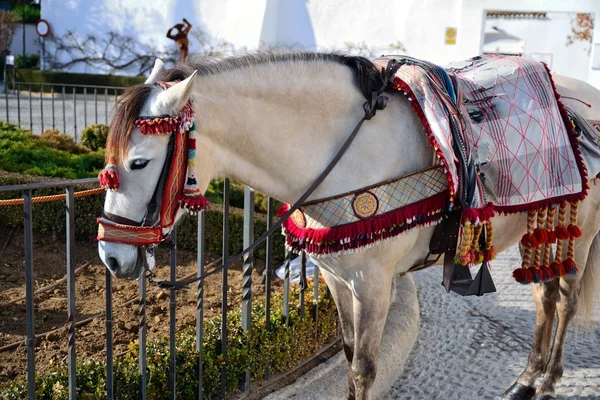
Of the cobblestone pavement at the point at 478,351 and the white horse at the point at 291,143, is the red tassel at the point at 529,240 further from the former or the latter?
the cobblestone pavement at the point at 478,351

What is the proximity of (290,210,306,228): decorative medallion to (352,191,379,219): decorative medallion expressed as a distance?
0.27 meters

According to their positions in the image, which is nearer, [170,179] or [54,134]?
[170,179]

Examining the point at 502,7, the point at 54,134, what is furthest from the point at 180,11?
the point at 54,134

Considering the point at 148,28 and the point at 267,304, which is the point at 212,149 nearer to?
the point at 267,304

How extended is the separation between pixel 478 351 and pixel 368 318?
1.98 m

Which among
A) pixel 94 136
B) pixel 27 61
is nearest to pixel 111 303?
pixel 94 136

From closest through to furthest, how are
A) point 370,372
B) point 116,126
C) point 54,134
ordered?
point 116,126
point 370,372
point 54,134

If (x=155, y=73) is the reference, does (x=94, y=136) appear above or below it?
below

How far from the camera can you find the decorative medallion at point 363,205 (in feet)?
8.39

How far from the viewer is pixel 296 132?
98.9 inches

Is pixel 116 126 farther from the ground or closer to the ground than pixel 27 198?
farther from the ground

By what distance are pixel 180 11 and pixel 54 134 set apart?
49.0 feet

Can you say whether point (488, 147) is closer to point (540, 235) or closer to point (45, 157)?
point (540, 235)

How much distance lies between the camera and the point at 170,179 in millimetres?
2250
